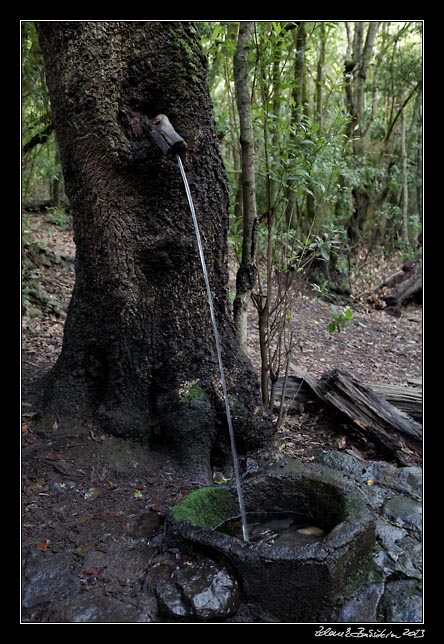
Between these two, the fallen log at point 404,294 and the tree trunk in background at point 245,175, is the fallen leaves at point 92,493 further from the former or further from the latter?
the fallen log at point 404,294

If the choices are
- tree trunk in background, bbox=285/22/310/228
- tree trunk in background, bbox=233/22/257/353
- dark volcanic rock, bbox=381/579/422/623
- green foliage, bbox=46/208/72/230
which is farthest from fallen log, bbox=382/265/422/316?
dark volcanic rock, bbox=381/579/422/623

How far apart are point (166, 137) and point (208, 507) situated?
7.17 feet

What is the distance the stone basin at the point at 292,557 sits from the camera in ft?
7.68

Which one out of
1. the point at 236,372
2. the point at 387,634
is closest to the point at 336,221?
the point at 236,372

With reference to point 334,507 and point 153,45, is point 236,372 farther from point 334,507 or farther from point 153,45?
point 153,45

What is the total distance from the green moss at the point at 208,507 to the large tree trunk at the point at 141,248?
511 millimetres

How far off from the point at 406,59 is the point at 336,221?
5233 mm

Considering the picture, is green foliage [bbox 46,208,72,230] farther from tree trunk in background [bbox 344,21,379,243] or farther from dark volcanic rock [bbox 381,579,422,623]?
dark volcanic rock [bbox 381,579,422,623]

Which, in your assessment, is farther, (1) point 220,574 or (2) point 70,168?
(2) point 70,168

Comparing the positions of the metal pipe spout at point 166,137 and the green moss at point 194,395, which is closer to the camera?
the metal pipe spout at point 166,137

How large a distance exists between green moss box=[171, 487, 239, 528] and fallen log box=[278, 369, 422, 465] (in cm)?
163

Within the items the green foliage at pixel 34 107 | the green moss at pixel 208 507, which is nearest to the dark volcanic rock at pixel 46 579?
the green moss at pixel 208 507

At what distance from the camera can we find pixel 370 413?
434cm

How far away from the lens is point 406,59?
1278 centimetres
